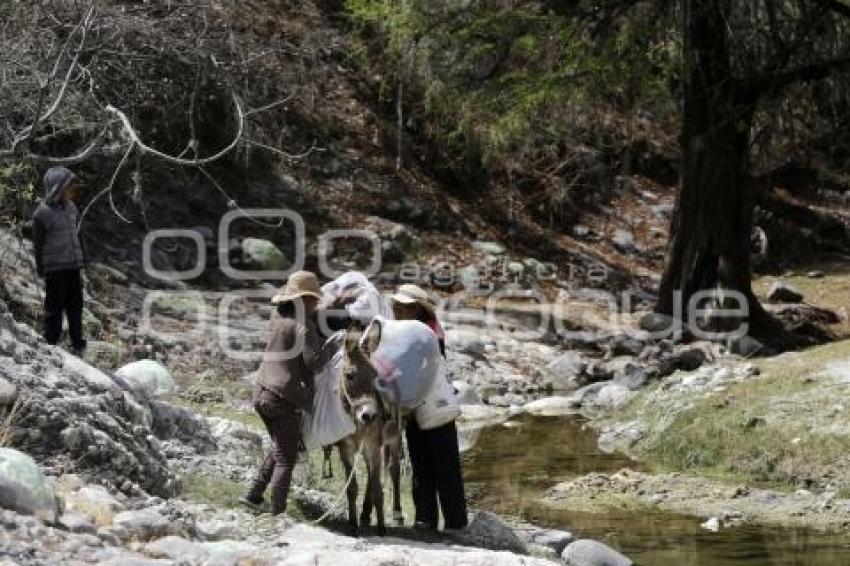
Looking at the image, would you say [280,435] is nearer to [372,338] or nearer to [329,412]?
[329,412]

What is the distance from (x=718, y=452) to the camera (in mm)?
11461

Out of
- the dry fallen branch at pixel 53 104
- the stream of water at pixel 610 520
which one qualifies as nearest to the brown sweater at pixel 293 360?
the stream of water at pixel 610 520

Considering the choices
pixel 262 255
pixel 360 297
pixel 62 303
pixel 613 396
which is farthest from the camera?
pixel 262 255

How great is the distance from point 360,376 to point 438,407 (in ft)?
2.24

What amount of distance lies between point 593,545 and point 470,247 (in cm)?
1535

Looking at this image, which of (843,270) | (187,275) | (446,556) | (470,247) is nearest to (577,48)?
(470,247)

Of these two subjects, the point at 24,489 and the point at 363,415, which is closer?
the point at 24,489

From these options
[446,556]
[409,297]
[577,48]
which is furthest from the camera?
[577,48]

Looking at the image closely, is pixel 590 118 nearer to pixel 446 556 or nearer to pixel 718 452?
pixel 718 452

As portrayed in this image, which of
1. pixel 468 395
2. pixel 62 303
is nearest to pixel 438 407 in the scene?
pixel 62 303

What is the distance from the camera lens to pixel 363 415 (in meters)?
6.90

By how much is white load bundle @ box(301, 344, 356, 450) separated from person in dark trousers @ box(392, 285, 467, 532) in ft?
2.03

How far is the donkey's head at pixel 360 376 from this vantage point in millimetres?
6926

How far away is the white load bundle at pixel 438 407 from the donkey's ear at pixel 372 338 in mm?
513
